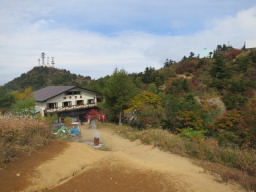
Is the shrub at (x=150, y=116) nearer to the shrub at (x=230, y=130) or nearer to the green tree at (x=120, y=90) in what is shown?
the green tree at (x=120, y=90)

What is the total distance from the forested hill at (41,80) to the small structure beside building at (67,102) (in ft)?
99.4

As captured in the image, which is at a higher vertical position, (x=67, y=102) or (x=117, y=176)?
(x=67, y=102)

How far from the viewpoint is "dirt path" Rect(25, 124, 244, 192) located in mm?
4301

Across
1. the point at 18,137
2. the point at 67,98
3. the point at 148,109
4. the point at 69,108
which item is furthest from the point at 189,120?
the point at 67,98

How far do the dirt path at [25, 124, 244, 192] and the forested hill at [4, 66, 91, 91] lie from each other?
52497 millimetres

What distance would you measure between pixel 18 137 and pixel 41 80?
61.0m

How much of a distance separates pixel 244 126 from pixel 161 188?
1059 centimetres

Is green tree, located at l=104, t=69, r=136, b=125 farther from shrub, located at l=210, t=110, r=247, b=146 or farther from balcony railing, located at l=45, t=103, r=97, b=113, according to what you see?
balcony railing, located at l=45, t=103, r=97, b=113

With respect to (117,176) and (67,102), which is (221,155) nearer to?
(117,176)

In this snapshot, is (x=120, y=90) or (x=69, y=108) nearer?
(x=120, y=90)

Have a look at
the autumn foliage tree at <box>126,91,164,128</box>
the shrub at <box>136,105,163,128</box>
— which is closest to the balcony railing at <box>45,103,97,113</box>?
the autumn foliage tree at <box>126,91,164,128</box>

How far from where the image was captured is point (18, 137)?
5.95 meters

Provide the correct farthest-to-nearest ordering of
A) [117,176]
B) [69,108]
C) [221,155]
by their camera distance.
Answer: [69,108], [221,155], [117,176]

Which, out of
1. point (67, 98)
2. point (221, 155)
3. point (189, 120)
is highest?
point (67, 98)
